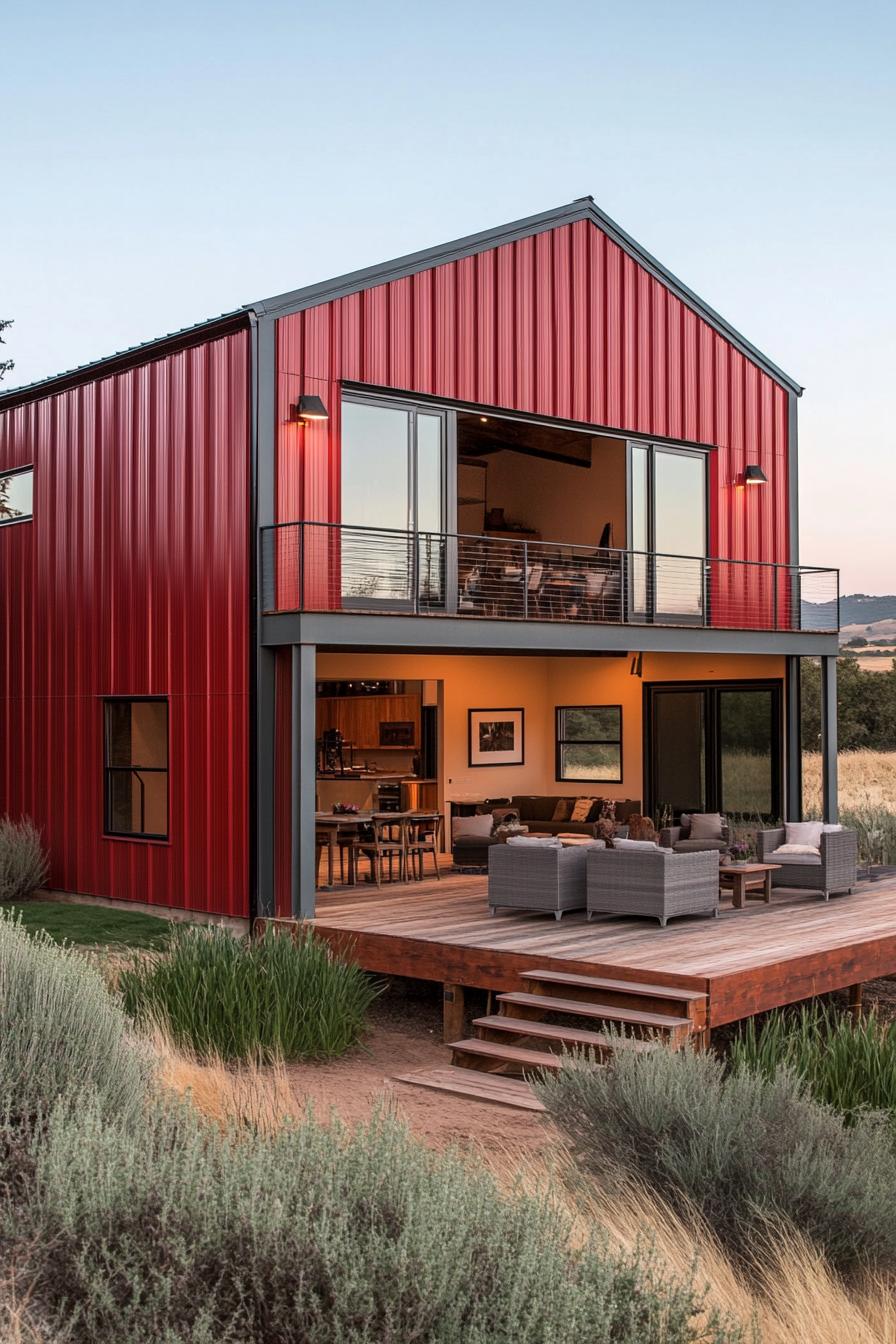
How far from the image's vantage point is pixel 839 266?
22875 mm

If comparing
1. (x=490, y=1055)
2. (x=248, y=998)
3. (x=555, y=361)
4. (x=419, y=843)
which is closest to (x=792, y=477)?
(x=555, y=361)

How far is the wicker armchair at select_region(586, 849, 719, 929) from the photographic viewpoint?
10.8 meters

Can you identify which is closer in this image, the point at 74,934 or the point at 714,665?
the point at 74,934

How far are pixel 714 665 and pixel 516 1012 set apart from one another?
9596 mm

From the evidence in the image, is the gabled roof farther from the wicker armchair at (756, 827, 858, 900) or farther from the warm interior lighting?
the wicker armchair at (756, 827, 858, 900)

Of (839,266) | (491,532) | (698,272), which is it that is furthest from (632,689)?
(839,266)

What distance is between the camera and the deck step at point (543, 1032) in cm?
813

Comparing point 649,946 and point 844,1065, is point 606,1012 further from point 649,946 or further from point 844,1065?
point 844,1065

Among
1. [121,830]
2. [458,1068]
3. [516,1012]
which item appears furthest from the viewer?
[121,830]

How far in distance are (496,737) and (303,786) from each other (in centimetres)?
699

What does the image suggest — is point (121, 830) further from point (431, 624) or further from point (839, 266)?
point (839, 266)

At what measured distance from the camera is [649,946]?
391 inches

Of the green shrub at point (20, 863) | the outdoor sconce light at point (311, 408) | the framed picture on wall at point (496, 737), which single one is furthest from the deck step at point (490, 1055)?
the framed picture on wall at point (496, 737)

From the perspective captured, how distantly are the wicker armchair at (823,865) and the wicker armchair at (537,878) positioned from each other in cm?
254
